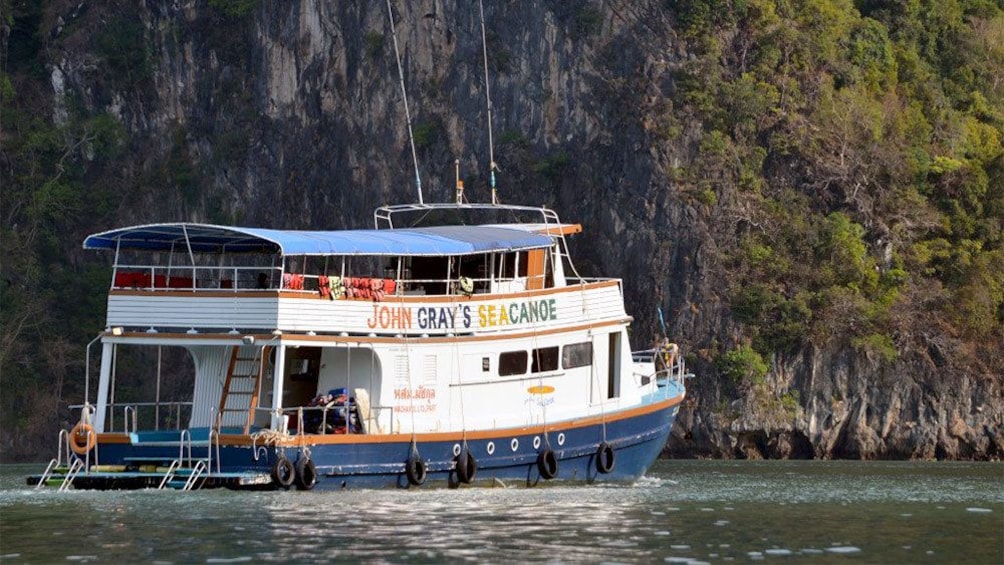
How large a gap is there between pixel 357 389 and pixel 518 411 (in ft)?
11.3

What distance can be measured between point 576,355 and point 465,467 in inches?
168

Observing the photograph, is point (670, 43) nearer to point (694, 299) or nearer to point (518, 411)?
point (694, 299)

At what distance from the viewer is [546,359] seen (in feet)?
130

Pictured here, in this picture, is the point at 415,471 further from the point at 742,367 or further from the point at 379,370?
the point at 742,367

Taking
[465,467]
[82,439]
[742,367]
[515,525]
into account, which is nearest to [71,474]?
[82,439]

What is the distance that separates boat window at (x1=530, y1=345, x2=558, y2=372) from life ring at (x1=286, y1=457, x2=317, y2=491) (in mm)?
6129

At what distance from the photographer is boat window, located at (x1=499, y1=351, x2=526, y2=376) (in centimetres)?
3888

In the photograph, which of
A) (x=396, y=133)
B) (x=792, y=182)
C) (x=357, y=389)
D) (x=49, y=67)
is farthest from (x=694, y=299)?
(x=49, y=67)

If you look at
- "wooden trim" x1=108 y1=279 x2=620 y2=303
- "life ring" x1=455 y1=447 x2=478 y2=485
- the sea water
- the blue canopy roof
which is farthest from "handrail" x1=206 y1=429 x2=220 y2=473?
"life ring" x1=455 y1=447 x2=478 y2=485

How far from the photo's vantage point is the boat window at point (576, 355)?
3991 cm

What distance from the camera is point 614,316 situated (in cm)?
4075

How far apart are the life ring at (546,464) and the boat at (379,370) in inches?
1.0

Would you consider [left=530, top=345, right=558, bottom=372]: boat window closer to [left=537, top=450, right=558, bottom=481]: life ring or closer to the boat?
the boat

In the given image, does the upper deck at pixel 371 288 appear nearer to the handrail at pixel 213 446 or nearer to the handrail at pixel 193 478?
the handrail at pixel 213 446
